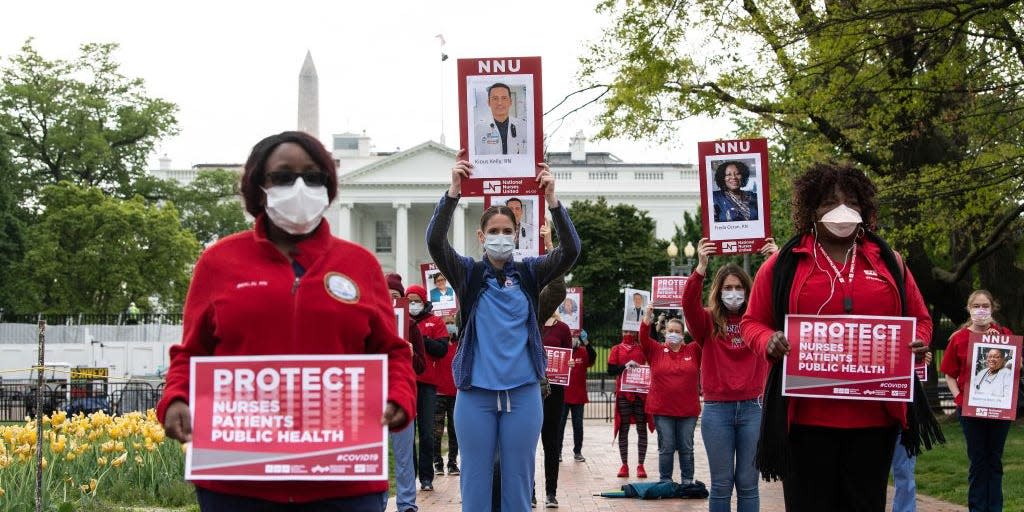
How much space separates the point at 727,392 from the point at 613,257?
195 feet

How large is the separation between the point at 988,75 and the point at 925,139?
232cm

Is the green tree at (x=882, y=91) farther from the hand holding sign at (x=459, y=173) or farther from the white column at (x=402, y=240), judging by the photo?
the white column at (x=402, y=240)

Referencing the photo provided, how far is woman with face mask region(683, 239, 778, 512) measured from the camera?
743cm

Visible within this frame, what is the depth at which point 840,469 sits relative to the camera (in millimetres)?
5023

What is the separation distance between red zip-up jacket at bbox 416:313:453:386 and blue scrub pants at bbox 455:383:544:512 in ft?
17.1

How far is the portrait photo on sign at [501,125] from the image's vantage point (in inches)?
293

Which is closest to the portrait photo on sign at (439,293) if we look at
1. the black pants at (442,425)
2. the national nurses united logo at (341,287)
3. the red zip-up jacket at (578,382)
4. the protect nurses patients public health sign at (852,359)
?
the black pants at (442,425)

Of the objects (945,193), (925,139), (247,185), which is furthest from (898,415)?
(925,139)

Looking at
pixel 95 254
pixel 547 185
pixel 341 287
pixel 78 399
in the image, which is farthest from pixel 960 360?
pixel 95 254

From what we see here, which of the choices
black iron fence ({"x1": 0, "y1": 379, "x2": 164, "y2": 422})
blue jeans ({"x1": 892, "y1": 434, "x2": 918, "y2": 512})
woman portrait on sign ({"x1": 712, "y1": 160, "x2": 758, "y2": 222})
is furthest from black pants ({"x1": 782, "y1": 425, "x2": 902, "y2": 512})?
black iron fence ({"x1": 0, "y1": 379, "x2": 164, "y2": 422})

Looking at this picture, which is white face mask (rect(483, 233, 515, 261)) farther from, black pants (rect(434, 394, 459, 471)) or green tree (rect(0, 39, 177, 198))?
green tree (rect(0, 39, 177, 198))

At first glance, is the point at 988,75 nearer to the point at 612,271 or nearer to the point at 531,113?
the point at 531,113

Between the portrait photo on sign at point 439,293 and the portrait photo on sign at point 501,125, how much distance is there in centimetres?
548

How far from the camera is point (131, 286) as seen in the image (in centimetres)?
5028
